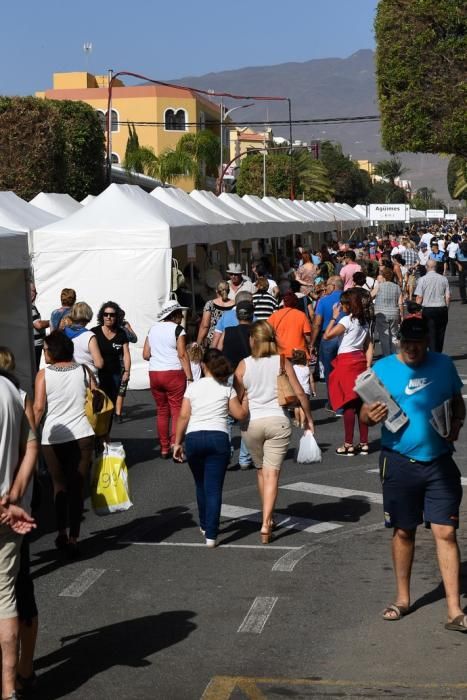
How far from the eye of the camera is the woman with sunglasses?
12805 mm

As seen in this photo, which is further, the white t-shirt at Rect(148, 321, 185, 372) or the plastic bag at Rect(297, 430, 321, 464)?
the white t-shirt at Rect(148, 321, 185, 372)

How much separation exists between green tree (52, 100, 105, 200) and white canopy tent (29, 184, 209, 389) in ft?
67.8

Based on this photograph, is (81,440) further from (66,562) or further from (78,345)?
(78,345)

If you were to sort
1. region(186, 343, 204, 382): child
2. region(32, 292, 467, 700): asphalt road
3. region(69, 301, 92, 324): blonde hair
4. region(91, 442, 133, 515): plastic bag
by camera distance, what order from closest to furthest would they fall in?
1. region(32, 292, 467, 700): asphalt road
2. region(91, 442, 133, 515): plastic bag
3. region(69, 301, 92, 324): blonde hair
4. region(186, 343, 204, 382): child

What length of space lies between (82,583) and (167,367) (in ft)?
16.3

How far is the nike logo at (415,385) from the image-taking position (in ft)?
22.4

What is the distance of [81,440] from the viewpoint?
902cm

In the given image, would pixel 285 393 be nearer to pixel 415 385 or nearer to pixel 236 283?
pixel 415 385

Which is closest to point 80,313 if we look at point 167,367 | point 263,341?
point 167,367

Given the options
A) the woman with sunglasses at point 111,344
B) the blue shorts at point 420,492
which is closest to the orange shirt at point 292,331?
the woman with sunglasses at point 111,344

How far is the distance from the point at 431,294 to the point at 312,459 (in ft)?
33.3

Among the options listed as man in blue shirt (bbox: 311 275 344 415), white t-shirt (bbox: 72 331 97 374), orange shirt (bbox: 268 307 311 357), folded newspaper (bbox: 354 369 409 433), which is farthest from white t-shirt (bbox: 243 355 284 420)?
man in blue shirt (bbox: 311 275 344 415)

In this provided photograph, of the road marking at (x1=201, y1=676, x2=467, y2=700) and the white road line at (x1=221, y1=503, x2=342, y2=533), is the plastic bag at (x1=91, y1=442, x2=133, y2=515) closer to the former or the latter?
the white road line at (x1=221, y1=503, x2=342, y2=533)

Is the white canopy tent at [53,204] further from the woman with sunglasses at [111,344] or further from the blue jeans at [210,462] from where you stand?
the blue jeans at [210,462]
